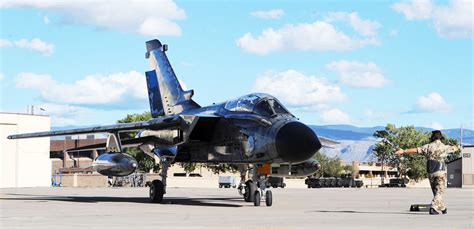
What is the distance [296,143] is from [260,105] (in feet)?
7.68

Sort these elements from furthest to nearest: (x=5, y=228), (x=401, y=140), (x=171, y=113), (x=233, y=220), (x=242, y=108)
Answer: (x=401, y=140) < (x=171, y=113) < (x=242, y=108) < (x=233, y=220) < (x=5, y=228)

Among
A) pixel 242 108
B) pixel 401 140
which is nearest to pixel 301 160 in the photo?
pixel 242 108

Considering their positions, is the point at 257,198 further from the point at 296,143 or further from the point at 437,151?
the point at 437,151

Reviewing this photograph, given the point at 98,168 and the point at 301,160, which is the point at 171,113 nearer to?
the point at 98,168

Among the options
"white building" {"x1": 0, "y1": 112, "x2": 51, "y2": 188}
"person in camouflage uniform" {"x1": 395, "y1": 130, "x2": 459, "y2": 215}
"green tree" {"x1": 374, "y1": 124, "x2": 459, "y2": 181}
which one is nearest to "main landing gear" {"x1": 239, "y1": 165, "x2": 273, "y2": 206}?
"person in camouflage uniform" {"x1": 395, "y1": 130, "x2": 459, "y2": 215}

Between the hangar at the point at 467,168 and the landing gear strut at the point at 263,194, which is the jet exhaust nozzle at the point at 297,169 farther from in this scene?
the hangar at the point at 467,168

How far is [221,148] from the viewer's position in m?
23.2

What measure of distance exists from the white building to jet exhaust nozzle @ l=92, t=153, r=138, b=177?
131 ft

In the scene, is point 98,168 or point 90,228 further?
point 98,168

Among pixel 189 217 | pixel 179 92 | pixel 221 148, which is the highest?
pixel 179 92

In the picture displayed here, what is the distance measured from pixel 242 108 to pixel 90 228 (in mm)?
9835

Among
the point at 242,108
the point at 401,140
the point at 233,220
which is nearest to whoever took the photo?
the point at 233,220

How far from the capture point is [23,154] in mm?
64875

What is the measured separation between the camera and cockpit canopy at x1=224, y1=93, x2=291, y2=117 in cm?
2181
